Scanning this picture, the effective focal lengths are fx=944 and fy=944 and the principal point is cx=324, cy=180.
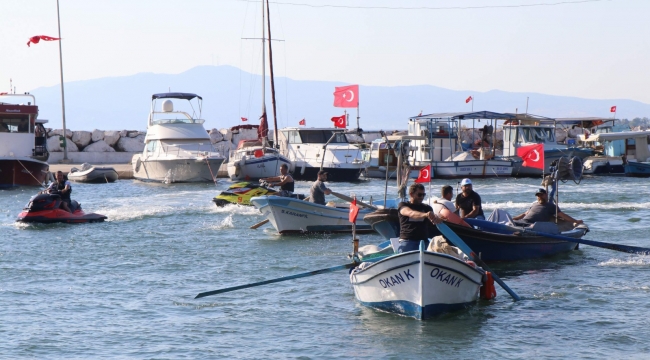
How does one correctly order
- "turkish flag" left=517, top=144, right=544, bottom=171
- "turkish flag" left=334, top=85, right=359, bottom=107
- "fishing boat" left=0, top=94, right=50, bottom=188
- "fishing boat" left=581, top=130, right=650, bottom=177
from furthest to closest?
1. "fishing boat" left=581, top=130, right=650, bottom=177
2. "turkish flag" left=334, top=85, right=359, bottom=107
3. "fishing boat" left=0, top=94, right=50, bottom=188
4. "turkish flag" left=517, top=144, right=544, bottom=171

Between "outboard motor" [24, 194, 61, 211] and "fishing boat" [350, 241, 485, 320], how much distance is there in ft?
46.7

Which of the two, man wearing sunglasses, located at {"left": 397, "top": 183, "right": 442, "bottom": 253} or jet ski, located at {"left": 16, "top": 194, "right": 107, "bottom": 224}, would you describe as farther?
jet ski, located at {"left": 16, "top": 194, "right": 107, "bottom": 224}

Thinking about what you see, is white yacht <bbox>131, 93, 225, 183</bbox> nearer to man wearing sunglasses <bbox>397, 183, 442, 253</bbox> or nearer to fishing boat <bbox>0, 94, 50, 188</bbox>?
fishing boat <bbox>0, 94, 50, 188</bbox>

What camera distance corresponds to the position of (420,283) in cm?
1312

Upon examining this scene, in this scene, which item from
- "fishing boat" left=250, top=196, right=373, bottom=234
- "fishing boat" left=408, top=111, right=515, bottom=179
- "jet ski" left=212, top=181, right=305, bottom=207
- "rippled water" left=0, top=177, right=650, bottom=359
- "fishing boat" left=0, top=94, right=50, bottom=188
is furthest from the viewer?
"fishing boat" left=408, top=111, right=515, bottom=179

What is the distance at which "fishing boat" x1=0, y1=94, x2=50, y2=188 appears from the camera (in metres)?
41.2

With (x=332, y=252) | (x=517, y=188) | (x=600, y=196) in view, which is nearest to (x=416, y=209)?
(x=332, y=252)

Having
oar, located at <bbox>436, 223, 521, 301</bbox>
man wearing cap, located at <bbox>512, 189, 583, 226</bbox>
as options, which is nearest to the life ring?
oar, located at <bbox>436, 223, 521, 301</bbox>

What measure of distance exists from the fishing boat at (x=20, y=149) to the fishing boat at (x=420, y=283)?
2978 centimetres

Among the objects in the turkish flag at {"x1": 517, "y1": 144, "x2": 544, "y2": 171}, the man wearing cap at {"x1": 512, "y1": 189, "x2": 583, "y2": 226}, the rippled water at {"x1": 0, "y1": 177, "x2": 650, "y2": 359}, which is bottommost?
the rippled water at {"x1": 0, "y1": 177, "x2": 650, "y2": 359}

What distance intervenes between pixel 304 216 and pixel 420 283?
10.1 m

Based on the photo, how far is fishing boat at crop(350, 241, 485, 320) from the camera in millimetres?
13023

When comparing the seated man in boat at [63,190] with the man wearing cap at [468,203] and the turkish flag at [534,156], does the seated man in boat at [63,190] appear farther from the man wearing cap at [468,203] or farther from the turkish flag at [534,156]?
the turkish flag at [534,156]

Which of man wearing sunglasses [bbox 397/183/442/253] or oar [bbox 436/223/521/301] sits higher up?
man wearing sunglasses [bbox 397/183/442/253]
